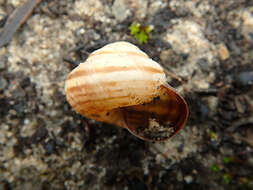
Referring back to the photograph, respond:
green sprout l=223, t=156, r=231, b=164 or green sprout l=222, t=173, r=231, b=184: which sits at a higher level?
green sprout l=223, t=156, r=231, b=164

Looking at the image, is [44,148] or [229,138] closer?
[44,148]

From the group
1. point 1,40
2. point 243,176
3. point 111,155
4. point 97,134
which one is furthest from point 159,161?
point 1,40

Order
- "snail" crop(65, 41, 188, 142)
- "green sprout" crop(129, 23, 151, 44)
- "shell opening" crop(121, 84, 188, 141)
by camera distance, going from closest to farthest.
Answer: "snail" crop(65, 41, 188, 142)
"shell opening" crop(121, 84, 188, 141)
"green sprout" crop(129, 23, 151, 44)

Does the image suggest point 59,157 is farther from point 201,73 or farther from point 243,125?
point 243,125

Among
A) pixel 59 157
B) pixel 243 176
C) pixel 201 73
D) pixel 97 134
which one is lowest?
pixel 243 176

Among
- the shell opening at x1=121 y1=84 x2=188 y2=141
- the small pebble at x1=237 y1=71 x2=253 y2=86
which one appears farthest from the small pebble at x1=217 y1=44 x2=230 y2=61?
the shell opening at x1=121 y1=84 x2=188 y2=141

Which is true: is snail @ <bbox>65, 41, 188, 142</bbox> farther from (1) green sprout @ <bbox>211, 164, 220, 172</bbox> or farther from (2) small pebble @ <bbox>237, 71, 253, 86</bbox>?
(2) small pebble @ <bbox>237, 71, 253, 86</bbox>

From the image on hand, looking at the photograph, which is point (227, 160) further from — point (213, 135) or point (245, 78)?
point (245, 78)
